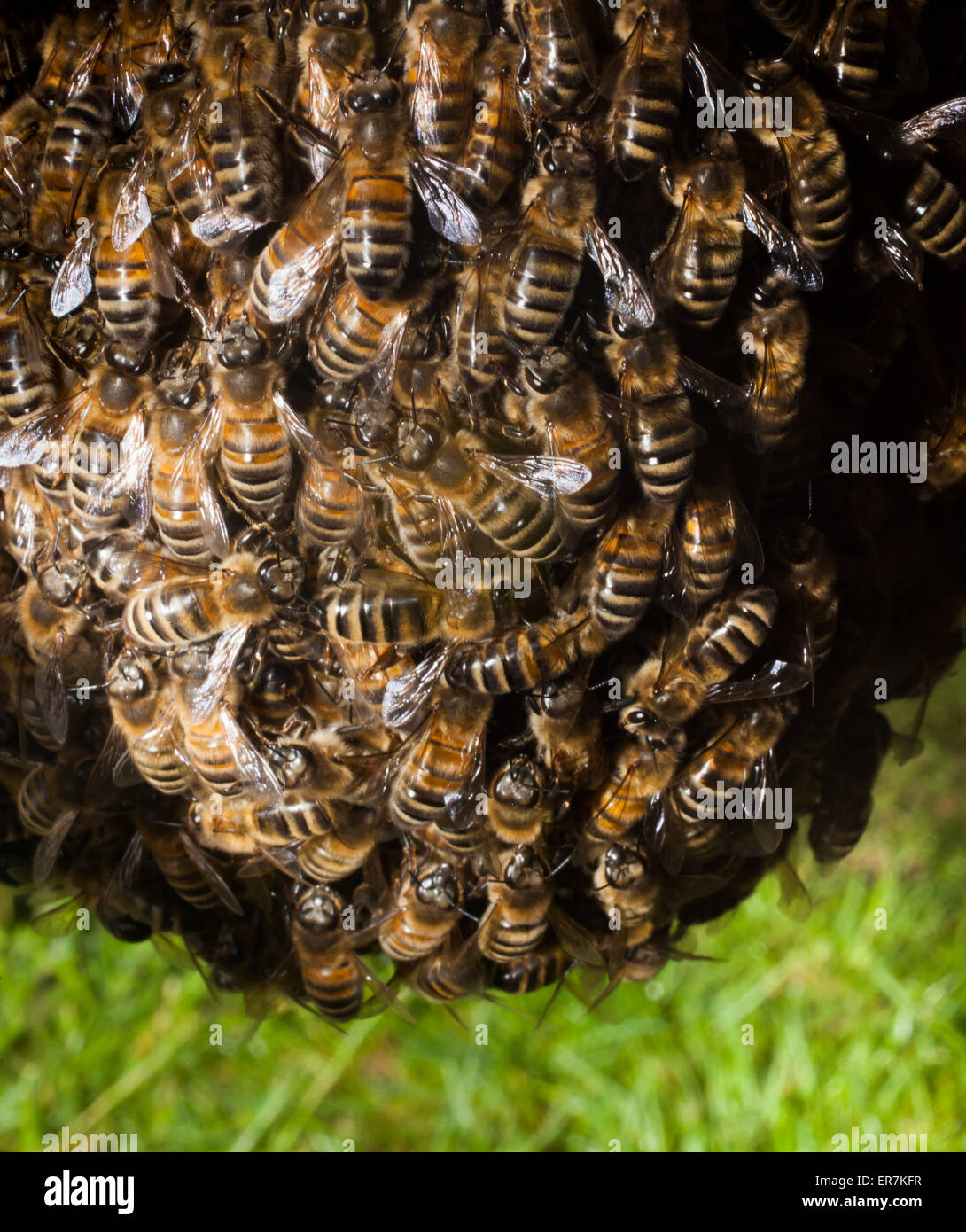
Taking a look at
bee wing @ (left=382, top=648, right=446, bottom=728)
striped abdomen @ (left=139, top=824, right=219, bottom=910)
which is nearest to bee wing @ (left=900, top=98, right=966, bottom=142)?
bee wing @ (left=382, top=648, right=446, bottom=728)

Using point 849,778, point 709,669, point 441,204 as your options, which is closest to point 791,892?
point 849,778

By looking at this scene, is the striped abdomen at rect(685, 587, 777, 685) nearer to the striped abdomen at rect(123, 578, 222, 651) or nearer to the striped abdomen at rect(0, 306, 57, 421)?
the striped abdomen at rect(123, 578, 222, 651)

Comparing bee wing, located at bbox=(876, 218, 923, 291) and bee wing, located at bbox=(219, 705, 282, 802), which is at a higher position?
bee wing, located at bbox=(876, 218, 923, 291)

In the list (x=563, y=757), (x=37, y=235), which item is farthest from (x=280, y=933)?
(x=37, y=235)

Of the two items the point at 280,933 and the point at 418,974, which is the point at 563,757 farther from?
the point at 280,933

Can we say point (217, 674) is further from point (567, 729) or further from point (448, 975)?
point (448, 975)

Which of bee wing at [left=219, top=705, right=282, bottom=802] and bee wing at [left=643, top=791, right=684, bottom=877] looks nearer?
bee wing at [left=219, top=705, right=282, bottom=802]

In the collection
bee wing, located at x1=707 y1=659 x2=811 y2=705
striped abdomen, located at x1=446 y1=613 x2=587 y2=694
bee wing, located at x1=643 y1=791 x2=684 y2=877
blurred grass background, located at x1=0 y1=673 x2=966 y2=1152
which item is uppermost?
striped abdomen, located at x1=446 y1=613 x2=587 y2=694

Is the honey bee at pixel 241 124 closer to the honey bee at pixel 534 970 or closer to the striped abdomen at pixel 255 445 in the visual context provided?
the striped abdomen at pixel 255 445
